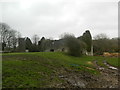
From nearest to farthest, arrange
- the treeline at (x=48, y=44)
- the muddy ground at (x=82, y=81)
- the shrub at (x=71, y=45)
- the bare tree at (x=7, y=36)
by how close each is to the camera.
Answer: the muddy ground at (x=82, y=81) → the shrub at (x=71, y=45) → the bare tree at (x=7, y=36) → the treeline at (x=48, y=44)

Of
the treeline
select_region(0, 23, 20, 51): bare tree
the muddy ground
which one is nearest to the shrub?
A: the treeline

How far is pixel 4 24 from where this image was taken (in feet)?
132

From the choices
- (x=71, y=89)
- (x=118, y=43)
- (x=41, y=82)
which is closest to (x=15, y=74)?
(x=41, y=82)

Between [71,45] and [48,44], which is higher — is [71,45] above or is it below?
below

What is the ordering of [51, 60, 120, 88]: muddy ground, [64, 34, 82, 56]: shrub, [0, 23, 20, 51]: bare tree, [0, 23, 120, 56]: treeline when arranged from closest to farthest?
[51, 60, 120, 88]: muddy ground
[64, 34, 82, 56]: shrub
[0, 23, 20, 51]: bare tree
[0, 23, 120, 56]: treeline

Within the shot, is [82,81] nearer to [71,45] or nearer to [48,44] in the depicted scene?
[71,45]

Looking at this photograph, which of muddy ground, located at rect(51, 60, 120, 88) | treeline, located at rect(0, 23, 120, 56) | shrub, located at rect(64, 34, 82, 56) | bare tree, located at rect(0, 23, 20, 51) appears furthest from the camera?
treeline, located at rect(0, 23, 120, 56)

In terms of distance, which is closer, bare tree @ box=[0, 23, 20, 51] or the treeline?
bare tree @ box=[0, 23, 20, 51]

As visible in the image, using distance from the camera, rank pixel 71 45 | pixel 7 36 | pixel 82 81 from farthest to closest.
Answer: pixel 7 36 → pixel 71 45 → pixel 82 81

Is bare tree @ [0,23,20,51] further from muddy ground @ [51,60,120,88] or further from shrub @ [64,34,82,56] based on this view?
muddy ground @ [51,60,120,88]

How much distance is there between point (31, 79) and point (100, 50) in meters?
37.7

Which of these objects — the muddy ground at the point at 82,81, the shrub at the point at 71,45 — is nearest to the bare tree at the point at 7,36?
the shrub at the point at 71,45

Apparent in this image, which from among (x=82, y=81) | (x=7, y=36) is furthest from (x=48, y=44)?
(x=82, y=81)

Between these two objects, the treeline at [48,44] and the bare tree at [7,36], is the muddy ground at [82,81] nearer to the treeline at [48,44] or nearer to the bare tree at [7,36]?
the treeline at [48,44]
